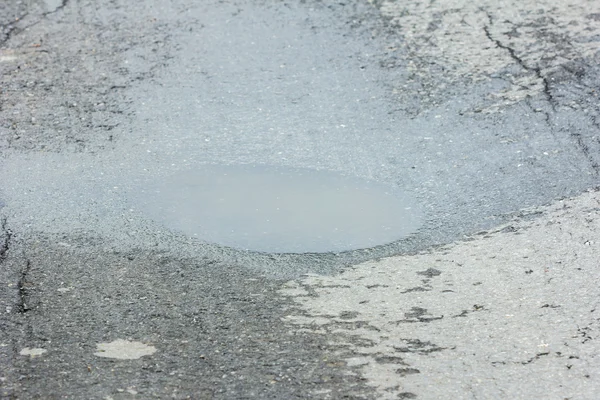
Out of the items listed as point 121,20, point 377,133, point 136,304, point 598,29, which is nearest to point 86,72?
point 121,20

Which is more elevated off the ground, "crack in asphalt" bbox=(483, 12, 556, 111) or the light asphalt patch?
"crack in asphalt" bbox=(483, 12, 556, 111)

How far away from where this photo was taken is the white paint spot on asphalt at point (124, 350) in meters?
3.95

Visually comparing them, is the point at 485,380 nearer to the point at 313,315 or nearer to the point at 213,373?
the point at 313,315

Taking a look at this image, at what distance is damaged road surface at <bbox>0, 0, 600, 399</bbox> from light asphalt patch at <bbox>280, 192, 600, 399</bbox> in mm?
13

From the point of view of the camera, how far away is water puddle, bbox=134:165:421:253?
5062 mm

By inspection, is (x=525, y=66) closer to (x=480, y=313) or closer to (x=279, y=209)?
(x=279, y=209)

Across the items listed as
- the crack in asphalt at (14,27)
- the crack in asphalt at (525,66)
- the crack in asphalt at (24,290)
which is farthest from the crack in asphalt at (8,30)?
the crack in asphalt at (525,66)

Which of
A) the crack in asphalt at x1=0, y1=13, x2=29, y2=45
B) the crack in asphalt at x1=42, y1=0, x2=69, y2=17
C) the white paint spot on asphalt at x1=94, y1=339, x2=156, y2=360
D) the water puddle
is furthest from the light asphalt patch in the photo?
the crack in asphalt at x1=42, y1=0, x2=69, y2=17

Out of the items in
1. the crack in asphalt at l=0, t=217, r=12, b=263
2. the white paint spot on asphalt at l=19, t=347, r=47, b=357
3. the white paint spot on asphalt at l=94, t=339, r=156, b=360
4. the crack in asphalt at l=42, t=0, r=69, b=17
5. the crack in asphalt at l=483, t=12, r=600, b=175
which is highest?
the crack in asphalt at l=42, t=0, r=69, b=17

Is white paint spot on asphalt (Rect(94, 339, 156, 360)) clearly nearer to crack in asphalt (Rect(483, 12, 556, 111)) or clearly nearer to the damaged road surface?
the damaged road surface

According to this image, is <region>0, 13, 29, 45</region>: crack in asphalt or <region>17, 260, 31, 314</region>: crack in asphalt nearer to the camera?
<region>17, 260, 31, 314</region>: crack in asphalt

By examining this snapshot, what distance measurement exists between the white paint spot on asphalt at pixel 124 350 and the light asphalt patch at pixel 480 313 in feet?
2.49

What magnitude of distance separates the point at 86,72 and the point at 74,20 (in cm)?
107

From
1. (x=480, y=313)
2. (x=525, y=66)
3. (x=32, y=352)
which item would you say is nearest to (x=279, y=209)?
(x=480, y=313)
